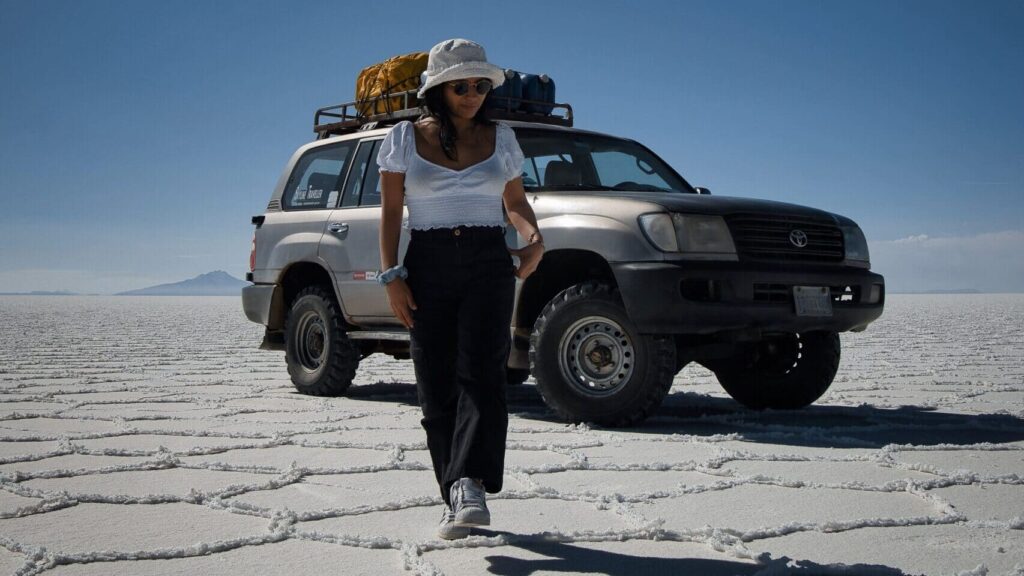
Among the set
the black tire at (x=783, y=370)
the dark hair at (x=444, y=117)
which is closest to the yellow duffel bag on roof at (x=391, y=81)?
the black tire at (x=783, y=370)

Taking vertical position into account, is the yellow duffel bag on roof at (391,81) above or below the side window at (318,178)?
above

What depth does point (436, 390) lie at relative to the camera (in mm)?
3662

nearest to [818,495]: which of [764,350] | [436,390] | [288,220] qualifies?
[436,390]

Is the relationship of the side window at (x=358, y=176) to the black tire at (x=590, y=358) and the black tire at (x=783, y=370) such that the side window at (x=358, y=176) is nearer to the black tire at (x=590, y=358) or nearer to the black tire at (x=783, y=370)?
the black tire at (x=590, y=358)

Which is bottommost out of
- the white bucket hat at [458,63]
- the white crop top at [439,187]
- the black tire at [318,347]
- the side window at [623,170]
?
the black tire at [318,347]

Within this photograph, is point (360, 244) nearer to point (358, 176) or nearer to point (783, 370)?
point (358, 176)

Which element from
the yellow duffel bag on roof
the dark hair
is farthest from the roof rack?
the dark hair

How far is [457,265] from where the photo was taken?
3531 millimetres

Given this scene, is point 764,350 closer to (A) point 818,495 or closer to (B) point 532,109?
(B) point 532,109

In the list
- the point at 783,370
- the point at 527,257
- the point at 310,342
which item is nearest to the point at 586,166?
the point at 783,370

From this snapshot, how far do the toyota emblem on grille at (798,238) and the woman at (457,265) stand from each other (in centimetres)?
296

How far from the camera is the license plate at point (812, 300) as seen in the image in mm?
6121

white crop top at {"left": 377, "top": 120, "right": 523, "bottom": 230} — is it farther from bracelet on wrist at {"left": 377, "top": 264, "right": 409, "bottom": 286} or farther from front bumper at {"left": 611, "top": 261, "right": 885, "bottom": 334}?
front bumper at {"left": 611, "top": 261, "right": 885, "bottom": 334}

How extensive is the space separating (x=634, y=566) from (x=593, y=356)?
9.57 feet
